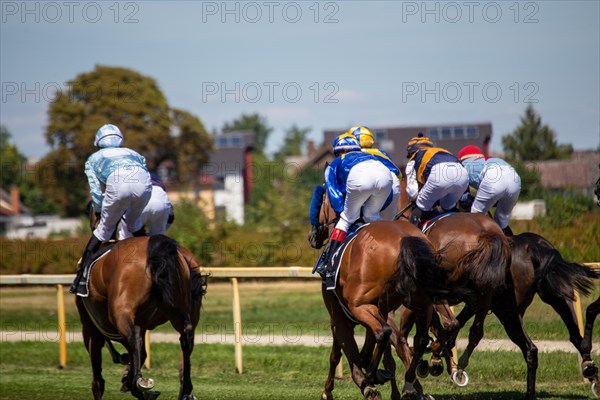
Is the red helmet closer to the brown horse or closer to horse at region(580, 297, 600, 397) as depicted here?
horse at region(580, 297, 600, 397)

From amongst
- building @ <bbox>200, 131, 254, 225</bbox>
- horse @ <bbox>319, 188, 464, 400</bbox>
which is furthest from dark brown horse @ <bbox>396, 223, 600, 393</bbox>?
building @ <bbox>200, 131, 254, 225</bbox>

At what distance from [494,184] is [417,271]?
292 cm

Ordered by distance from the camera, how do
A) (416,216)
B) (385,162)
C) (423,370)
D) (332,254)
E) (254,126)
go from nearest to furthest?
1. (332,254)
2. (385,162)
3. (423,370)
4. (416,216)
5. (254,126)

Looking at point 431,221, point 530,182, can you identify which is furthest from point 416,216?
point 530,182

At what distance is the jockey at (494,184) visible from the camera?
33.1 feet

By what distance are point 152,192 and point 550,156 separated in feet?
171

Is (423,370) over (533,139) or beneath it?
beneath

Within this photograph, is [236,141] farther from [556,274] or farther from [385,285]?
[385,285]

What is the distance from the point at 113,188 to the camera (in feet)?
28.8

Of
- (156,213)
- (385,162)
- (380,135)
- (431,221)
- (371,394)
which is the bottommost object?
(371,394)

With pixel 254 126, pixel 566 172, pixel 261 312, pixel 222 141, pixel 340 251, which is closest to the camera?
pixel 340 251

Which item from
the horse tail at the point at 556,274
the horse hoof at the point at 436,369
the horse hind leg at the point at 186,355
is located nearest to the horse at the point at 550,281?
the horse tail at the point at 556,274

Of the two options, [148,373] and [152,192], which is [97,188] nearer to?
[152,192]

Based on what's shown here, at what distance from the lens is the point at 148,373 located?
1244cm
